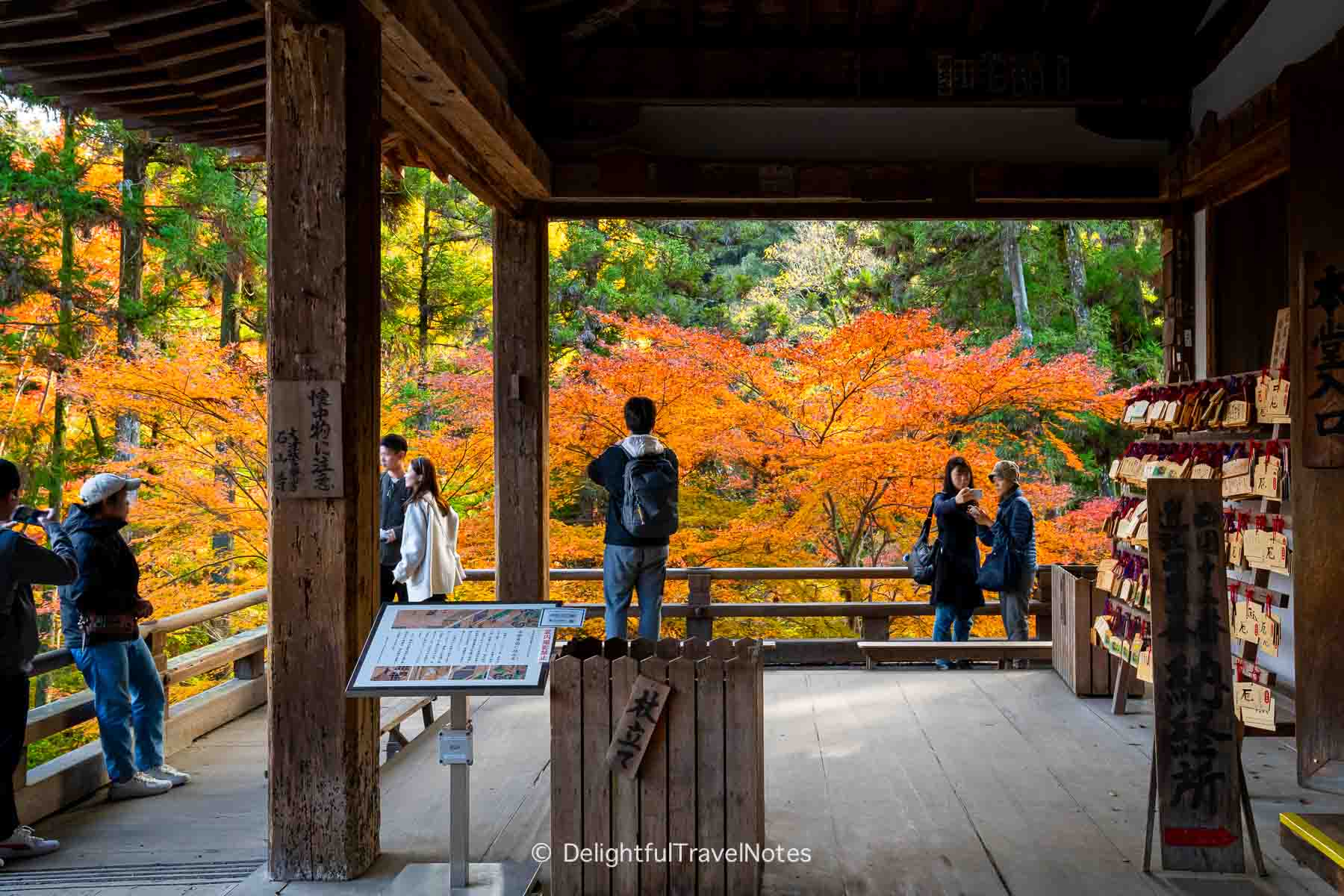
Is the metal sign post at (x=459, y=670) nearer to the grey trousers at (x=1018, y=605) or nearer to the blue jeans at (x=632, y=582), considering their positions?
the blue jeans at (x=632, y=582)

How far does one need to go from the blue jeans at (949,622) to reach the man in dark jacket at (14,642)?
190 inches

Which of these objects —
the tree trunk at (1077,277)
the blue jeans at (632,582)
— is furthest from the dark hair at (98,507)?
the tree trunk at (1077,277)

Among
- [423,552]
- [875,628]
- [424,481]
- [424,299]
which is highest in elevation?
[424,299]

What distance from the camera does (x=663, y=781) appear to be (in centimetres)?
291

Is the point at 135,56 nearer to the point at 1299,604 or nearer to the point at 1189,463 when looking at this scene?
the point at 1189,463

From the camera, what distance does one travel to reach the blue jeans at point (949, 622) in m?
6.52

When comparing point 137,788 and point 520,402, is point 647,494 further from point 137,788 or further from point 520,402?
point 137,788

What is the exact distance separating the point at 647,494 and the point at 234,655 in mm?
2554

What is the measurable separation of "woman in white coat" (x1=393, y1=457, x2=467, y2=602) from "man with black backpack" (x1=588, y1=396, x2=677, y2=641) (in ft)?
2.70

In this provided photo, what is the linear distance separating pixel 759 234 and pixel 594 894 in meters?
14.3

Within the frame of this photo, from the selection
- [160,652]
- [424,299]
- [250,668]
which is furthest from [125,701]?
[424,299]

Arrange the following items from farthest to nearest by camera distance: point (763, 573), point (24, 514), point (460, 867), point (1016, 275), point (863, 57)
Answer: point (1016, 275) → point (763, 573) → point (863, 57) → point (24, 514) → point (460, 867)

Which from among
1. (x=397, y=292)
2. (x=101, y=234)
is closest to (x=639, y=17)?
(x=397, y=292)

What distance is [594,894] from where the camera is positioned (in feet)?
9.61
